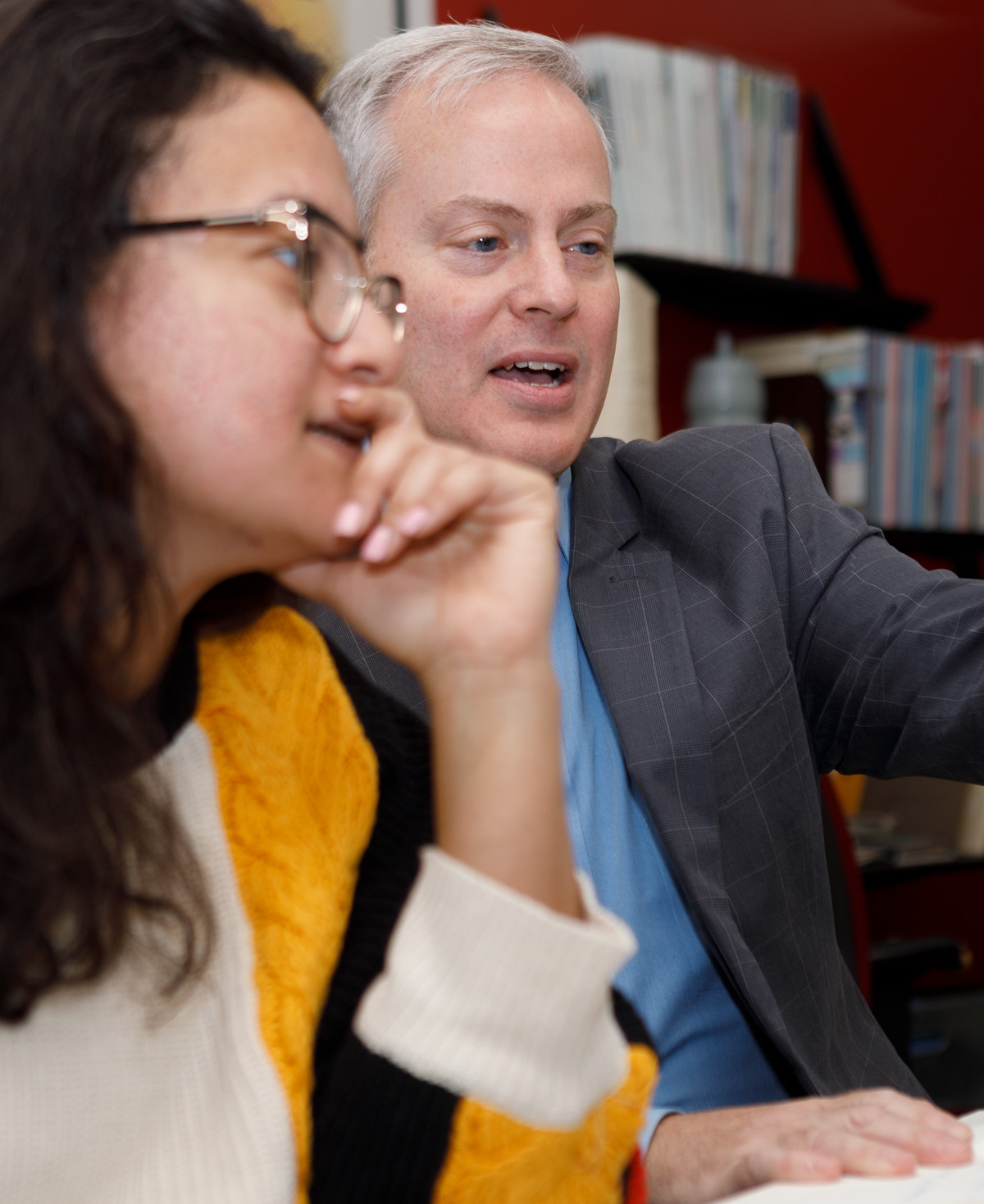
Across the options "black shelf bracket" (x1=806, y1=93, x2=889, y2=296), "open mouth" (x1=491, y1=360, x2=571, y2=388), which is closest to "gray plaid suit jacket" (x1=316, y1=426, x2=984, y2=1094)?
"open mouth" (x1=491, y1=360, x2=571, y2=388)

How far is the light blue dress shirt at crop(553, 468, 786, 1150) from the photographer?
1.28m

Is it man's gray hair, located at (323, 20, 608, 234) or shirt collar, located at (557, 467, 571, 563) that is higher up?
man's gray hair, located at (323, 20, 608, 234)

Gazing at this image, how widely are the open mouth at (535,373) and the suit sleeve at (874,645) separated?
0.90ft

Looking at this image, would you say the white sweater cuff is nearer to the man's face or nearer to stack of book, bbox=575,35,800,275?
the man's face

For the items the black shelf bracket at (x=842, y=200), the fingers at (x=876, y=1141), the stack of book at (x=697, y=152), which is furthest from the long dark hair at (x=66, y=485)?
the black shelf bracket at (x=842, y=200)

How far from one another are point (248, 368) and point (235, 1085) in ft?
1.60

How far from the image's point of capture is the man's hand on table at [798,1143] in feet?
2.58

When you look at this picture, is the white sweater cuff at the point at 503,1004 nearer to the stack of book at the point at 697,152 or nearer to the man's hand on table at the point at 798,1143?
the man's hand on table at the point at 798,1143

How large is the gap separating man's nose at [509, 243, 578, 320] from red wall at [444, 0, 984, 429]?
1208mm

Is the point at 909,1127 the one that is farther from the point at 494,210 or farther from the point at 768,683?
the point at 494,210

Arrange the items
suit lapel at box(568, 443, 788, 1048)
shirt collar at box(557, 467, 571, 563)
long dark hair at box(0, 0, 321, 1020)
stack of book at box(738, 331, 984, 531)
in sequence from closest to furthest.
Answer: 1. long dark hair at box(0, 0, 321, 1020)
2. suit lapel at box(568, 443, 788, 1048)
3. shirt collar at box(557, 467, 571, 563)
4. stack of book at box(738, 331, 984, 531)

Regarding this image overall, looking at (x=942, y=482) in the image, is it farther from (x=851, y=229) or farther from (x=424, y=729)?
(x=424, y=729)

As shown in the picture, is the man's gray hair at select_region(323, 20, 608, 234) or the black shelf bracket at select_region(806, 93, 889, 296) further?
the black shelf bracket at select_region(806, 93, 889, 296)

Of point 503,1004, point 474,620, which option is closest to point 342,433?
point 474,620
